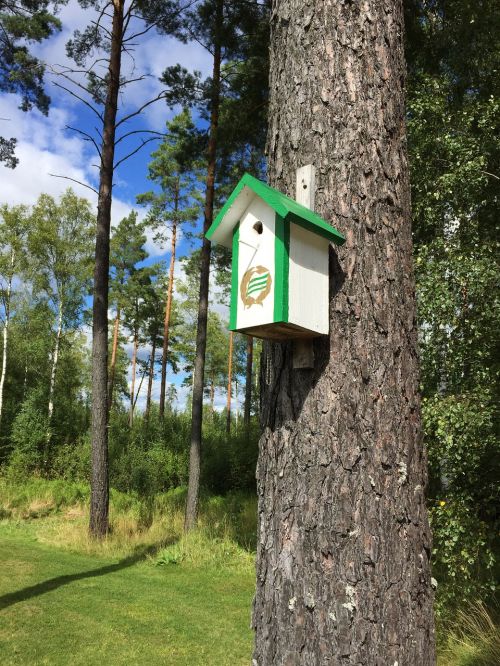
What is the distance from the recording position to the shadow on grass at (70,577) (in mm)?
5566

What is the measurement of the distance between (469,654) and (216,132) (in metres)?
8.90

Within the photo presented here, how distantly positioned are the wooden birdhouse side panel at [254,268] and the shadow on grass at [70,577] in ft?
17.5

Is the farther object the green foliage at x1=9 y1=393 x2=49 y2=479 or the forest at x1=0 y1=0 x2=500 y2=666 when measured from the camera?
the green foliage at x1=9 y1=393 x2=49 y2=479

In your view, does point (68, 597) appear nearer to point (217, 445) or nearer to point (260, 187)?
point (260, 187)

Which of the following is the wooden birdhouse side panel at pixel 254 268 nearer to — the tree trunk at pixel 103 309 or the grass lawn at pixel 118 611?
the grass lawn at pixel 118 611

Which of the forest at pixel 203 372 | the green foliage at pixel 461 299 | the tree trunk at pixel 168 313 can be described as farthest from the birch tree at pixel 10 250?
the green foliage at pixel 461 299

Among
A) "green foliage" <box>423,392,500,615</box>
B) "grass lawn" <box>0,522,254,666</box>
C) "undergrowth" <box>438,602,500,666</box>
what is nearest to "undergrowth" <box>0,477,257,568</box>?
"grass lawn" <box>0,522,254,666</box>

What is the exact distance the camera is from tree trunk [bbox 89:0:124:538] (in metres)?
8.58

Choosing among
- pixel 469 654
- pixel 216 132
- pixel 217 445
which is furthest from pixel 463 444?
pixel 217 445

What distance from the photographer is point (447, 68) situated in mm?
6969

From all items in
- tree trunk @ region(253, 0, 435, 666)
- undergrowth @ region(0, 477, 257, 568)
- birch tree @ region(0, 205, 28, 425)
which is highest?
birch tree @ region(0, 205, 28, 425)

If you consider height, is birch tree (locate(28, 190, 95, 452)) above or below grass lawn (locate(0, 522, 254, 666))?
above

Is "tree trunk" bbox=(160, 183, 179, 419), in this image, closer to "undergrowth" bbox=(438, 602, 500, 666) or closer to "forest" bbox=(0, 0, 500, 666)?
"forest" bbox=(0, 0, 500, 666)

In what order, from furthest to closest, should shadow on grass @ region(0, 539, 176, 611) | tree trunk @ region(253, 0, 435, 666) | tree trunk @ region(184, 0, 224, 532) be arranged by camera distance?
tree trunk @ region(184, 0, 224, 532), shadow on grass @ region(0, 539, 176, 611), tree trunk @ region(253, 0, 435, 666)
